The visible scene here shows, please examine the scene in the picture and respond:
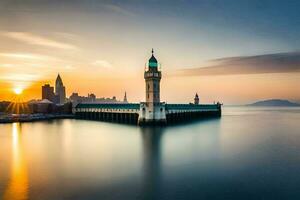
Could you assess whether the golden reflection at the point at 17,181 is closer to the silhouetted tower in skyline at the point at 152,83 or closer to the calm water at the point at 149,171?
the calm water at the point at 149,171

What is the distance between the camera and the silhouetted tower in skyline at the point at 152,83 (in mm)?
82938

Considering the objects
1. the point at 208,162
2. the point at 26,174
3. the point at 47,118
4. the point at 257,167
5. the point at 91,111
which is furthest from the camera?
the point at 91,111

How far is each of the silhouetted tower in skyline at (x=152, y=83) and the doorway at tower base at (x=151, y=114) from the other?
1.16 meters

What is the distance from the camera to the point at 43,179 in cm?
2828

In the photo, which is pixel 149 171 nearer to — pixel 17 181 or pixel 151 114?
pixel 17 181

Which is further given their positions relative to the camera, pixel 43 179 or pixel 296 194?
Answer: pixel 43 179

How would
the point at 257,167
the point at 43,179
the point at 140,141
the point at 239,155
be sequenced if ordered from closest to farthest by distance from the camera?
1. the point at 43,179
2. the point at 257,167
3. the point at 239,155
4. the point at 140,141

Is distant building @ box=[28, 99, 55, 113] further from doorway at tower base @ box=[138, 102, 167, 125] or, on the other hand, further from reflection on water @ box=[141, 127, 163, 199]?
reflection on water @ box=[141, 127, 163, 199]

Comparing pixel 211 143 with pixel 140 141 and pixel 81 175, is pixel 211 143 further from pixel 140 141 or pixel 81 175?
pixel 81 175

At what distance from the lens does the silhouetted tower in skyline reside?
272 ft

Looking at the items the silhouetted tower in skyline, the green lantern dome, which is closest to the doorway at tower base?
the silhouetted tower in skyline

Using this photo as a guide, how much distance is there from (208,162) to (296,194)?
14294mm

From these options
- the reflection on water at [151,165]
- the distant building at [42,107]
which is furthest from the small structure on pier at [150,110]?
the distant building at [42,107]

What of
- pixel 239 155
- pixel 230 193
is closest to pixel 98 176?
pixel 230 193
